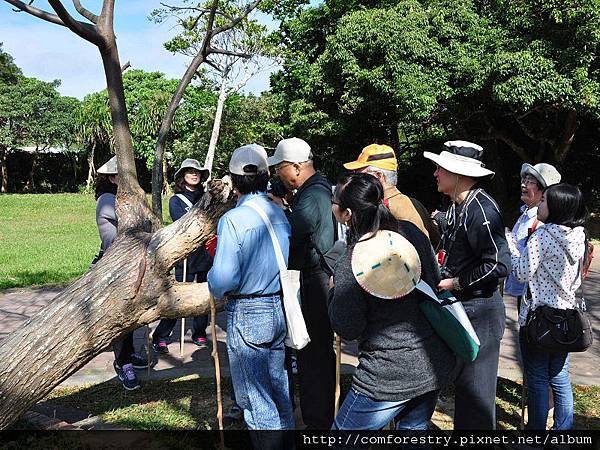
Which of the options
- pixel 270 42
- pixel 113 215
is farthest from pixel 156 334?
pixel 270 42

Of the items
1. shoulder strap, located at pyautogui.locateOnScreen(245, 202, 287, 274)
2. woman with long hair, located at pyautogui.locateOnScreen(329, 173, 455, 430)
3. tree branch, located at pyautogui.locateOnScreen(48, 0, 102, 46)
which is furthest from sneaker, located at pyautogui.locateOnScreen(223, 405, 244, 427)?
tree branch, located at pyautogui.locateOnScreen(48, 0, 102, 46)

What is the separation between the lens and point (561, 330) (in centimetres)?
323

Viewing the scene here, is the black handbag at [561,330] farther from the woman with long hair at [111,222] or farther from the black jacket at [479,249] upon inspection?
the woman with long hair at [111,222]

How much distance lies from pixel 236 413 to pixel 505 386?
2074 mm

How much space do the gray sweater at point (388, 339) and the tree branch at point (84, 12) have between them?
2.92m

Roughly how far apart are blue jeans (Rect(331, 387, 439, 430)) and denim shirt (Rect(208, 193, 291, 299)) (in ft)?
2.69

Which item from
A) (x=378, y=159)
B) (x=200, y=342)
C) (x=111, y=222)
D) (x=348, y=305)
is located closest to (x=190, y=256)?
(x=200, y=342)

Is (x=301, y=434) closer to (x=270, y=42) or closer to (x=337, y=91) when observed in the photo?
(x=337, y=91)

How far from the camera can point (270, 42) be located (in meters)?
22.1

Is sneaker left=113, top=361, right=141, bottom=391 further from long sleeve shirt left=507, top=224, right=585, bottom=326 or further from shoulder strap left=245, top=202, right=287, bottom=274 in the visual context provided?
long sleeve shirt left=507, top=224, right=585, bottom=326

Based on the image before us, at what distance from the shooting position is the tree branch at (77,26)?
3.99m

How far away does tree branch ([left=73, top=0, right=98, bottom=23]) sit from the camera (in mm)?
4302

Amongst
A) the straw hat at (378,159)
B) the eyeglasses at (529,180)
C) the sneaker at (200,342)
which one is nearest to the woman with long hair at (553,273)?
the eyeglasses at (529,180)

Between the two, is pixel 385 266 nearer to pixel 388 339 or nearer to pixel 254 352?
pixel 388 339
